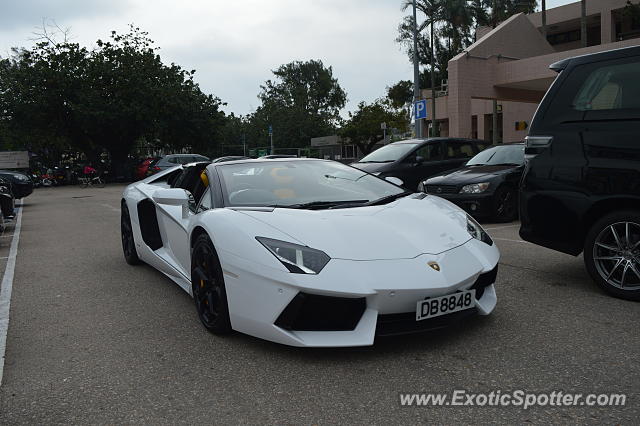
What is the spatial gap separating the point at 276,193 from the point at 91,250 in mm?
4471

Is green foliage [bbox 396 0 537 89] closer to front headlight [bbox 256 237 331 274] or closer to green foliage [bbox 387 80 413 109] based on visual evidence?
green foliage [bbox 387 80 413 109]

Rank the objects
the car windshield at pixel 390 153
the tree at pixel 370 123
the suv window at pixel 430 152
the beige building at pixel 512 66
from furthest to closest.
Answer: the tree at pixel 370 123
the beige building at pixel 512 66
the suv window at pixel 430 152
the car windshield at pixel 390 153

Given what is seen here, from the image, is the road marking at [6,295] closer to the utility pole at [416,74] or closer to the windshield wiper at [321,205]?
Answer: the windshield wiper at [321,205]

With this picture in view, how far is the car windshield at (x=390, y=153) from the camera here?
37.9 ft

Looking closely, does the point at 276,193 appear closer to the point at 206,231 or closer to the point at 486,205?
the point at 206,231

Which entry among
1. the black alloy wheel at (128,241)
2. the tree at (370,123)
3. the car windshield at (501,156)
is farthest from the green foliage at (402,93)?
the black alloy wheel at (128,241)

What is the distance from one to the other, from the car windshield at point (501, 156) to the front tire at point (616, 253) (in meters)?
5.22

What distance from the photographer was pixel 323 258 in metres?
3.09

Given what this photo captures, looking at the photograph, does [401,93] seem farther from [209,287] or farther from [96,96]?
[209,287]

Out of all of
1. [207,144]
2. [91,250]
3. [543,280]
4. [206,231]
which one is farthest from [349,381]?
[207,144]

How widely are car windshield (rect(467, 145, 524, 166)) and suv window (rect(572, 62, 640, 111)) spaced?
5.05 metres

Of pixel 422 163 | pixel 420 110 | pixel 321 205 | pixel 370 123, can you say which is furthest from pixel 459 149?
pixel 370 123

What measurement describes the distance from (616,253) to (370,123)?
50154 millimetres

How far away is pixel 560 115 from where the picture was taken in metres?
4.45
